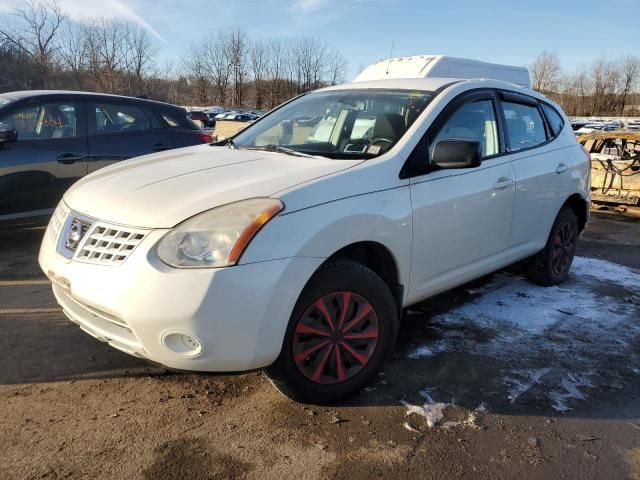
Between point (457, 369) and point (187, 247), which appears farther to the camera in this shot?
point (457, 369)

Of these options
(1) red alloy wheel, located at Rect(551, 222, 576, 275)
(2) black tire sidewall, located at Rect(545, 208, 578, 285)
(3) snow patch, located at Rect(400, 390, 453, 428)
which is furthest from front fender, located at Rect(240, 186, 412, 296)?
(1) red alloy wheel, located at Rect(551, 222, 576, 275)

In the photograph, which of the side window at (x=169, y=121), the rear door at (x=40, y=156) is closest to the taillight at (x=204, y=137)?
the side window at (x=169, y=121)

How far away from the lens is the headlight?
232 cm

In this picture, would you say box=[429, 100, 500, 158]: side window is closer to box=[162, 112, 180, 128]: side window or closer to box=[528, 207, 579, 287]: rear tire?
box=[528, 207, 579, 287]: rear tire

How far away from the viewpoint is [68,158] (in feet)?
18.7

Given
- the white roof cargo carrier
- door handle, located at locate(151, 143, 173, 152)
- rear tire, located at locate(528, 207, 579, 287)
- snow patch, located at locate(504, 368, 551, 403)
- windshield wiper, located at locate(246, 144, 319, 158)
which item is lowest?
snow patch, located at locate(504, 368, 551, 403)

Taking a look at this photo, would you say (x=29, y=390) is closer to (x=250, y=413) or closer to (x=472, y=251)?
(x=250, y=413)

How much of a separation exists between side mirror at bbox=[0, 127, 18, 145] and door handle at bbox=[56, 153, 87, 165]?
47 centimetres

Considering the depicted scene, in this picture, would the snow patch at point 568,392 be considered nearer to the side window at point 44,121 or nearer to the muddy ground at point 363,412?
the muddy ground at point 363,412

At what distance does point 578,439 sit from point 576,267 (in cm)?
349

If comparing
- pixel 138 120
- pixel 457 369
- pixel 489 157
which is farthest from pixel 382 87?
pixel 138 120

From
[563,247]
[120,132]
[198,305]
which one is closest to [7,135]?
[120,132]

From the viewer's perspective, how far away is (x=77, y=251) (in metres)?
2.61

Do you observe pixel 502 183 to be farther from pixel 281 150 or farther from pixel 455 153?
pixel 281 150
